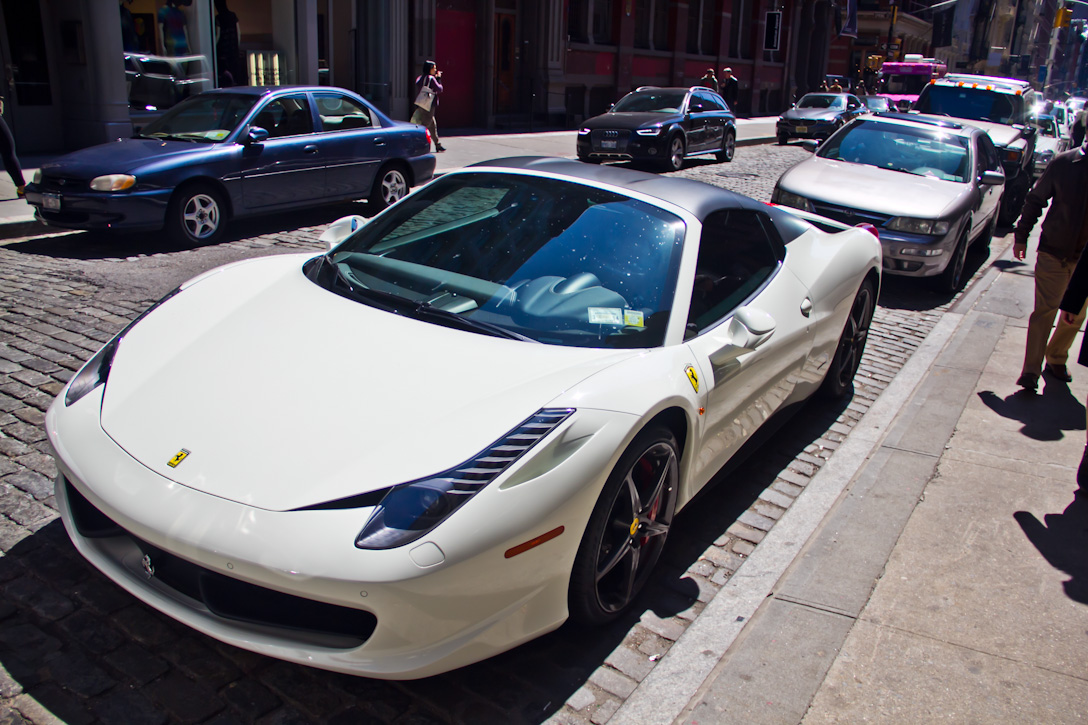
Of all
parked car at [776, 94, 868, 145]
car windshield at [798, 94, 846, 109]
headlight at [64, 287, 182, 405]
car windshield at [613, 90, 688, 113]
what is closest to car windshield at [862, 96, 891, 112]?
parked car at [776, 94, 868, 145]

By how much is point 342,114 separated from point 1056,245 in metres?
7.49

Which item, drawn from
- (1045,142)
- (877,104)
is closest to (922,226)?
(1045,142)

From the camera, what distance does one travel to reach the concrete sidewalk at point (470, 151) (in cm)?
898

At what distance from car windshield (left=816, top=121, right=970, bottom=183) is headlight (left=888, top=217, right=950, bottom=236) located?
1.20 m

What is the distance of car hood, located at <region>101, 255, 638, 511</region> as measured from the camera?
99.4 inches

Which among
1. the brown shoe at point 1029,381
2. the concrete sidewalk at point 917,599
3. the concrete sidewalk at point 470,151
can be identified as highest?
the concrete sidewalk at point 470,151

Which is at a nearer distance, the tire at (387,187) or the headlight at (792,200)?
the headlight at (792,200)

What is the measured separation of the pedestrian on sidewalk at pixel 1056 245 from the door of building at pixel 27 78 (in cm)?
1372

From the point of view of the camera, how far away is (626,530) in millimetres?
3068

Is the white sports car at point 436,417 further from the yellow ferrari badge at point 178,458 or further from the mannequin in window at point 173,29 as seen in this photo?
the mannequin in window at point 173,29

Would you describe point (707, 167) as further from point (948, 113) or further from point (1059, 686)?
point (1059, 686)

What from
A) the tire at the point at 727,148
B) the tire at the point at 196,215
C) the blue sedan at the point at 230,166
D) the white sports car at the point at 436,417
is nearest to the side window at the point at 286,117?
the blue sedan at the point at 230,166

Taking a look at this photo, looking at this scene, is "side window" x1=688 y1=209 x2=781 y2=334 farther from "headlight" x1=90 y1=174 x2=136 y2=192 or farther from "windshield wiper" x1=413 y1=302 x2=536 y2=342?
"headlight" x1=90 y1=174 x2=136 y2=192

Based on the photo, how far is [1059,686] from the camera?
305cm
